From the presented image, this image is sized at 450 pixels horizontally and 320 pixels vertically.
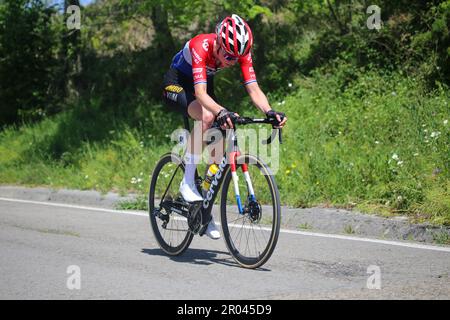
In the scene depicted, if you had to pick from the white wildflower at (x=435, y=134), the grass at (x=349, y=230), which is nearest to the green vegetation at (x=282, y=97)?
the white wildflower at (x=435, y=134)

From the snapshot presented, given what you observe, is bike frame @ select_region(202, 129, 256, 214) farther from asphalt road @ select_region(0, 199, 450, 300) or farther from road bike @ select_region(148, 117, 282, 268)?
asphalt road @ select_region(0, 199, 450, 300)

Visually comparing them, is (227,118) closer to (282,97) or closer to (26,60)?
(282,97)

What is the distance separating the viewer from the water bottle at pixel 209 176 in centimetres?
640

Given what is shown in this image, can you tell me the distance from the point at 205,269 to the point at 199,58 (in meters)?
1.81

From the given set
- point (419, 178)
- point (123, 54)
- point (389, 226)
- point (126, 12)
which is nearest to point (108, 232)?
point (389, 226)

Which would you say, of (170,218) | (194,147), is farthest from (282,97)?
(194,147)

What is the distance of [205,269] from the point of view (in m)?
6.16

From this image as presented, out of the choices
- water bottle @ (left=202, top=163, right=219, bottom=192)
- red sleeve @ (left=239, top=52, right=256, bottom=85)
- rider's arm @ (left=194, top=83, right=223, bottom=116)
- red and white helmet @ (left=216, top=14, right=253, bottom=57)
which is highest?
red and white helmet @ (left=216, top=14, right=253, bottom=57)

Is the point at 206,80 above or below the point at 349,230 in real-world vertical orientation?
above

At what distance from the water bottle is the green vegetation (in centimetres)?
259

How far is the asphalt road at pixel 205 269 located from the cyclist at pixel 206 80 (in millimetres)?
673

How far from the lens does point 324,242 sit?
730 centimetres

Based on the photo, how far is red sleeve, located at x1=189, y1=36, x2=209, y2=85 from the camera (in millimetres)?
6191

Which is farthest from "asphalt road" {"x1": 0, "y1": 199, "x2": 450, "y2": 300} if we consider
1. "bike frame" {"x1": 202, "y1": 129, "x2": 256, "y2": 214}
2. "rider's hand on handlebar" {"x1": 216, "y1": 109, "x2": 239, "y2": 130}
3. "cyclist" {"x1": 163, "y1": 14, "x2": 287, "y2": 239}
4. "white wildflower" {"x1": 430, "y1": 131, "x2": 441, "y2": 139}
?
"white wildflower" {"x1": 430, "y1": 131, "x2": 441, "y2": 139}
